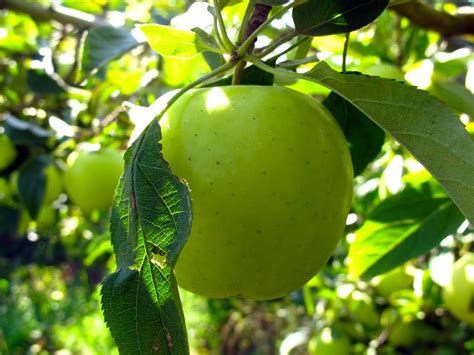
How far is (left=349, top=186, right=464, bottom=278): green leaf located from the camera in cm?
111

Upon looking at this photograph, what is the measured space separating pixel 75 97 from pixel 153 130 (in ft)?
5.05

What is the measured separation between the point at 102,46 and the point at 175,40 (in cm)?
45

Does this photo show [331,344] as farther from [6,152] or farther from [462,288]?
[6,152]

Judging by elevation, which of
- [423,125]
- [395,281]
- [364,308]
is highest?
[423,125]

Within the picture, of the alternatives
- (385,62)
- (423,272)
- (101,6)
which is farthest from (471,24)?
(101,6)

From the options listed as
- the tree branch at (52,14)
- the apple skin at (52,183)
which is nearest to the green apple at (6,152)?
the apple skin at (52,183)

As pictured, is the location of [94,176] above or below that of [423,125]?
below

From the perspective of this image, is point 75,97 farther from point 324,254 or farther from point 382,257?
point 324,254

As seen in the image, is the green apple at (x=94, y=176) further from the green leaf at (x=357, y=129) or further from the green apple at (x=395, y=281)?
the green leaf at (x=357, y=129)

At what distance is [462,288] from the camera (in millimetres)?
1356

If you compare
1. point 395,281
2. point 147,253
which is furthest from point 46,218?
point 147,253

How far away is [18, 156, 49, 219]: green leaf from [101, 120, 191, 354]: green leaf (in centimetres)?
130

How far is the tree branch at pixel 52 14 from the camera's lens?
1.88 meters

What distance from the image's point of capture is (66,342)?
4953 millimetres
